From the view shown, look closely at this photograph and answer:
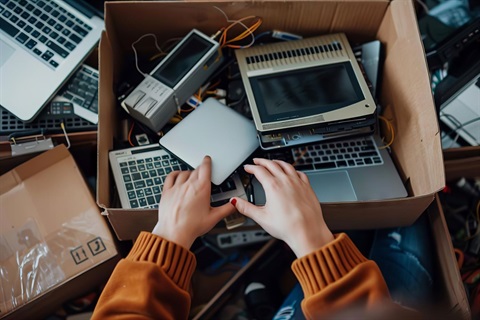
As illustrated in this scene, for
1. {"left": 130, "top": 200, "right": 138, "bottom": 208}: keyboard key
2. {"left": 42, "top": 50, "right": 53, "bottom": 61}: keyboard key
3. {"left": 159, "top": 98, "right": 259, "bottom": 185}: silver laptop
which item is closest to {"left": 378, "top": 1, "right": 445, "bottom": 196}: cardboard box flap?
{"left": 159, "top": 98, "right": 259, "bottom": 185}: silver laptop

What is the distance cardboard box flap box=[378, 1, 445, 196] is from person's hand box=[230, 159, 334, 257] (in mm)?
254

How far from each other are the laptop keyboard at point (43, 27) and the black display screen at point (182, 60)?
23cm

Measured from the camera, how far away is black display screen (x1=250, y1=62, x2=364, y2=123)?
957 millimetres

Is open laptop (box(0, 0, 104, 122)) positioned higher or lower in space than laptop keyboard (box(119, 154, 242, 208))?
higher

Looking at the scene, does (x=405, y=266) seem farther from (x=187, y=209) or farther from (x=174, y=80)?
(x=174, y=80)

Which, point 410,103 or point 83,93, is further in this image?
point 83,93

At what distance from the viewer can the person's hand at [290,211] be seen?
0.79m

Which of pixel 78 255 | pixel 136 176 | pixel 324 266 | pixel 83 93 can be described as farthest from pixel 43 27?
pixel 324 266

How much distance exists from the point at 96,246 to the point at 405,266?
0.75 metres

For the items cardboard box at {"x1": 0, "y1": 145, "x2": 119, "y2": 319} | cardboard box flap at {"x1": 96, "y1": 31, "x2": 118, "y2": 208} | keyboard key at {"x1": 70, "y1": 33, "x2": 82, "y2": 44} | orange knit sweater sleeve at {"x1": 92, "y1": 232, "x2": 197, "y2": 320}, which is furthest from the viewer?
keyboard key at {"x1": 70, "y1": 33, "x2": 82, "y2": 44}

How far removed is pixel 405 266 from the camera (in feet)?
3.52

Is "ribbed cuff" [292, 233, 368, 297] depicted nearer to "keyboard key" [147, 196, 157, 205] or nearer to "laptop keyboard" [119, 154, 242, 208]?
"laptop keyboard" [119, 154, 242, 208]

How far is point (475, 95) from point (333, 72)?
0.38m

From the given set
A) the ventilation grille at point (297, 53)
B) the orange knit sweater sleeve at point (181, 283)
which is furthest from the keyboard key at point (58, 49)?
the orange knit sweater sleeve at point (181, 283)
